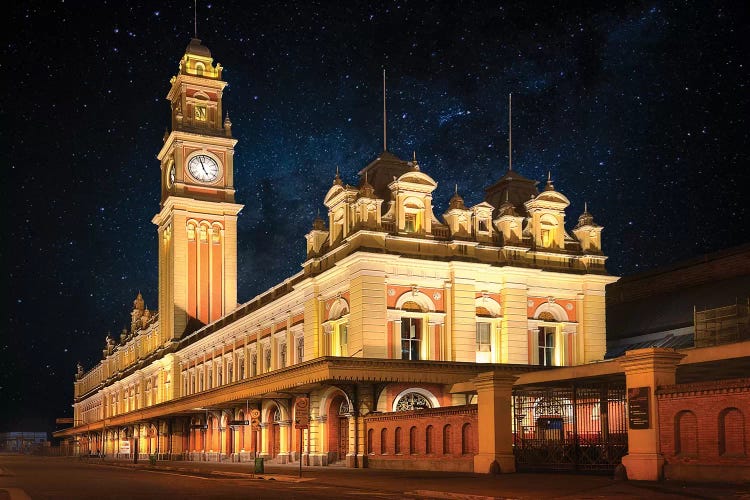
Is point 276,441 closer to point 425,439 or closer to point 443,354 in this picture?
point 443,354

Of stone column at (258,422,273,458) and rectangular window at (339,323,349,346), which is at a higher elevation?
rectangular window at (339,323,349,346)

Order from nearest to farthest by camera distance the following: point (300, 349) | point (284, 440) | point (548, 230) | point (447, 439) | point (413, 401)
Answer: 1. point (447, 439)
2. point (413, 401)
3. point (548, 230)
4. point (284, 440)
5. point (300, 349)

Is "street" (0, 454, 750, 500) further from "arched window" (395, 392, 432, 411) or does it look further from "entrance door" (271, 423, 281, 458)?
"entrance door" (271, 423, 281, 458)

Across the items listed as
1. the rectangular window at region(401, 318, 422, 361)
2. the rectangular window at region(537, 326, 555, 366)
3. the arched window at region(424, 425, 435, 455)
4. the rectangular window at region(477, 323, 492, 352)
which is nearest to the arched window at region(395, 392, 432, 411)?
the rectangular window at region(401, 318, 422, 361)

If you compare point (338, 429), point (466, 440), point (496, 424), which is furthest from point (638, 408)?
point (338, 429)

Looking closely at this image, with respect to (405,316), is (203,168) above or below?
above

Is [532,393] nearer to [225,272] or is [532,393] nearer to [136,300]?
[225,272]

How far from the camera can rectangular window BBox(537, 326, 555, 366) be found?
48.2 metres

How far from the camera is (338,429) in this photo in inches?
1775

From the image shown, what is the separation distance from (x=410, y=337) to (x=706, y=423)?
2388cm

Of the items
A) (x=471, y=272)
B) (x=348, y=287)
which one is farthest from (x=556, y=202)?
(x=348, y=287)

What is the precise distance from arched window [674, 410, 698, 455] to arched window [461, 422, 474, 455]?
31.8 feet

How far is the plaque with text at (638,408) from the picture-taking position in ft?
75.7

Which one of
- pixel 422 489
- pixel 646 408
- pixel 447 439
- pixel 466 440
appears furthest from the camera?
pixel 447 439
